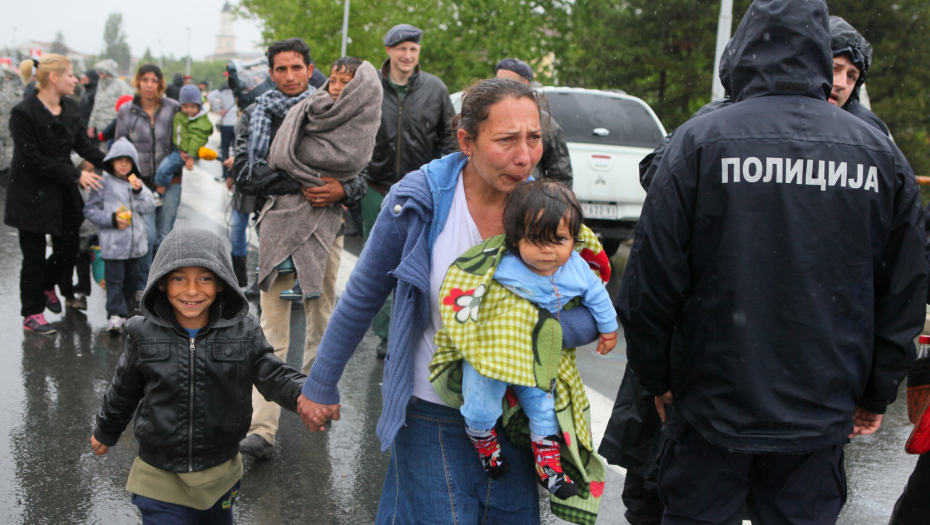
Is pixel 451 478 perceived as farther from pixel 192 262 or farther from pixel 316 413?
pixel 192 262

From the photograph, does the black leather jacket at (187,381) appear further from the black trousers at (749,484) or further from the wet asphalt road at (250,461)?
the black trousers at (749,484)

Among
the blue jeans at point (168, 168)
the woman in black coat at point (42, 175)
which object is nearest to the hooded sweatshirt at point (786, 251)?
the woman in black coat at point (42, 175)

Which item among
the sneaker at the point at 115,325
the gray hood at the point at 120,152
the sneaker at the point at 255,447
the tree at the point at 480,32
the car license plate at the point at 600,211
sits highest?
the tree at the point at 480,32

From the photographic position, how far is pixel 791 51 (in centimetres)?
228

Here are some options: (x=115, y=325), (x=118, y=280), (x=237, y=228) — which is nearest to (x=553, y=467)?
(x=115, y=325)

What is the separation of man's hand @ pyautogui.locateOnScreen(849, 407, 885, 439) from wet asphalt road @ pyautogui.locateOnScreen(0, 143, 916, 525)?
158cm

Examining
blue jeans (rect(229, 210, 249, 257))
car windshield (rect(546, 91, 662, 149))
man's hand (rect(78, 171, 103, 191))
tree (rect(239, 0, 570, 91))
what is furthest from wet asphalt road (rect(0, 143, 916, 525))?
tree (rect(239, 0, 570, 91))

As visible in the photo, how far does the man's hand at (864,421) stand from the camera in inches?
96.8

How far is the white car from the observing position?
8.40 metres

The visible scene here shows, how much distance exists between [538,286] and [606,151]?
6.47 meters

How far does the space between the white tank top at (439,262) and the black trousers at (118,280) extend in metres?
4.54

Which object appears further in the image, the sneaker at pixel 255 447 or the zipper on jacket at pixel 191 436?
the sneaker at pixel 255 447

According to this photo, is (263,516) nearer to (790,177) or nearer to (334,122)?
(334,122)

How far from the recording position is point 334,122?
4.51 m
